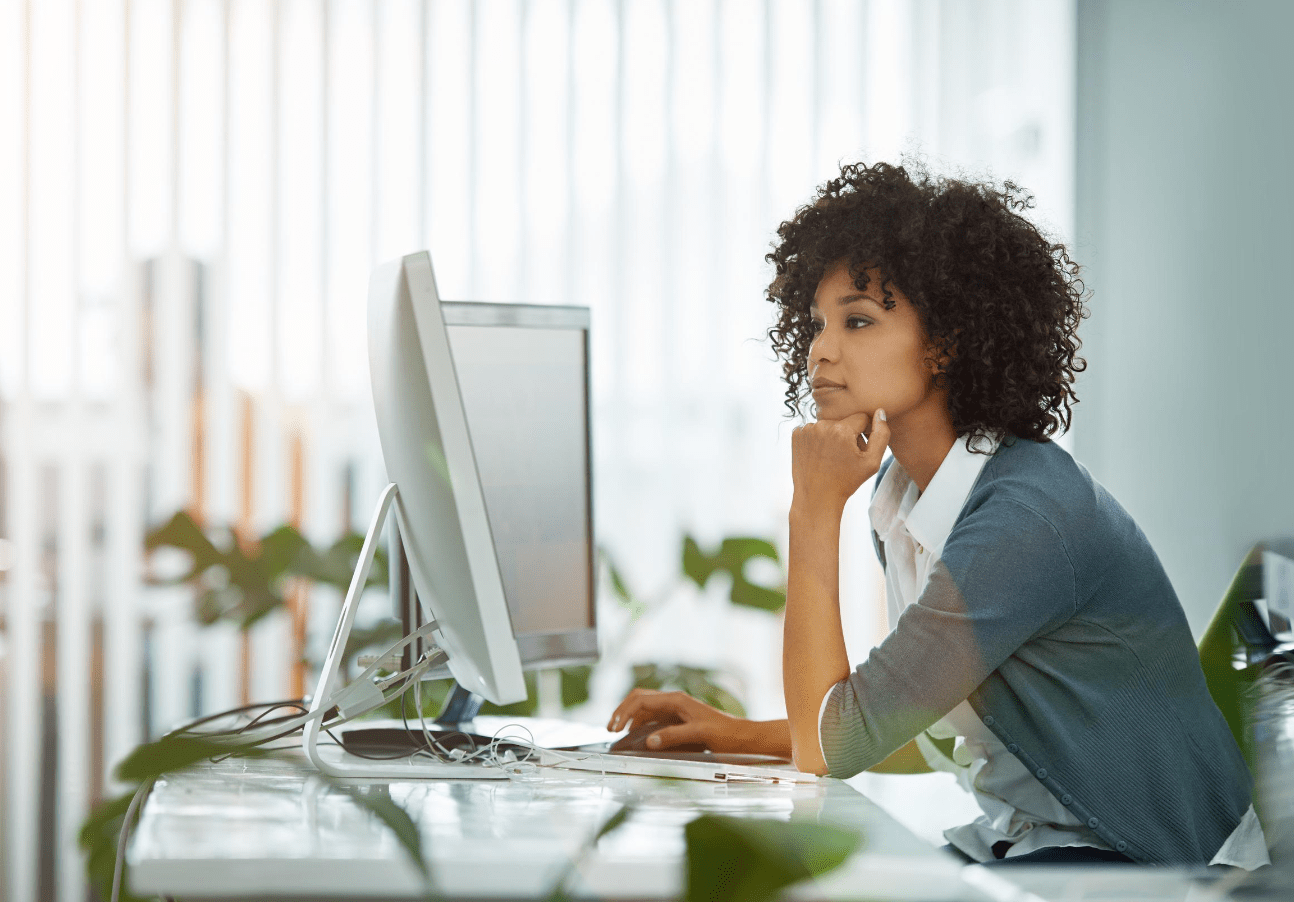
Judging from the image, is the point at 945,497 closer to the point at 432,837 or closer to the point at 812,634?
the point at 812,634

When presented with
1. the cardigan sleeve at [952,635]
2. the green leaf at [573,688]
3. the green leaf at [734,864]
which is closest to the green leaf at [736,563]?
the green leaf at [573,688]

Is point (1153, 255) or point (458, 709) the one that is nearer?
point (458, 709)

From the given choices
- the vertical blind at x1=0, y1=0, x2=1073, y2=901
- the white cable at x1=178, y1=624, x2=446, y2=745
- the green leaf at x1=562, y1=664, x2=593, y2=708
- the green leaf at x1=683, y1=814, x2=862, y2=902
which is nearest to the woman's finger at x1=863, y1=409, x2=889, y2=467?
the white cable at x1=178, y1=624, x2=446, y2=745

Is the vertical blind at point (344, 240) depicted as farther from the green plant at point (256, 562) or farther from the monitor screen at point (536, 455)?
the monitor screen at point (536, 455)

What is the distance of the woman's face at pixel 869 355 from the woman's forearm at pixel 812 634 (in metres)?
0.16

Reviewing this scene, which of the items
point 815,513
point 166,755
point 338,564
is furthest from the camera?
point 338,564

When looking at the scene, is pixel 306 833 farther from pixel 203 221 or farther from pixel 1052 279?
pixel 203 221

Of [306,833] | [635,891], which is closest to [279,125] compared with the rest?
[306,833]

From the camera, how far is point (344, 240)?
8.03 feet

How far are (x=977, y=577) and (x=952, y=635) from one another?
62mm

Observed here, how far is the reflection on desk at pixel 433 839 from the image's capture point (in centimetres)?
52

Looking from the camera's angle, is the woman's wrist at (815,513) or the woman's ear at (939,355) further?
the woman's ear at (939,355)

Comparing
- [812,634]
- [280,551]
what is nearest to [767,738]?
[812,634]

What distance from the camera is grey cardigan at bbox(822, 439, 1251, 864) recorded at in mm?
976
